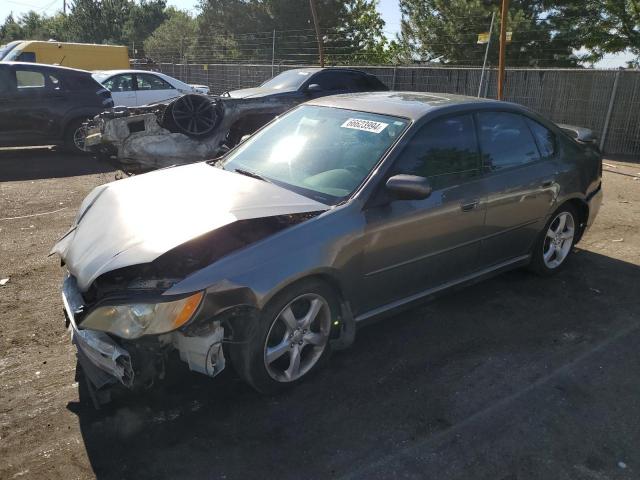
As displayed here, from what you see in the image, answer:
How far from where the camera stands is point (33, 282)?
4.60m

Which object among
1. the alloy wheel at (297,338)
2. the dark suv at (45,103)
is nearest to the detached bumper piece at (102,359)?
the alloy wheel at (297,338)

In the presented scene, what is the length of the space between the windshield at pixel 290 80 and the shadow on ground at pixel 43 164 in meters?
3.31

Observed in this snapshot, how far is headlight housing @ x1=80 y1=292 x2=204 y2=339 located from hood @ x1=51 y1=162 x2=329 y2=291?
0.75 ft

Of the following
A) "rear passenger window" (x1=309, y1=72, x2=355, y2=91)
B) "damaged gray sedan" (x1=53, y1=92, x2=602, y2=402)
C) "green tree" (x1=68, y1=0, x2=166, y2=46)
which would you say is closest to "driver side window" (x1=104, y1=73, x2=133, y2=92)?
"rear passenger window" (x1=309, y1=72, x2=355, y2=91)

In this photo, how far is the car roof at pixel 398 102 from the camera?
12.5 ft

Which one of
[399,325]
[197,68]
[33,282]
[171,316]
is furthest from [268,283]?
[197,68]

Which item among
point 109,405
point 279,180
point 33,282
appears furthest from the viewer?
point 33,282

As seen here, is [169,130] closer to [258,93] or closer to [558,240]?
[258,93]

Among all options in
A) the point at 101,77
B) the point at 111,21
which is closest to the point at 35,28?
the point at 111,21

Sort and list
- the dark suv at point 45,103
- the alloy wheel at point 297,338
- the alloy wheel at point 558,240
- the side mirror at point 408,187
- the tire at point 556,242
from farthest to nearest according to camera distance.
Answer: the dark suv at point 45,103, the alloy wheel at point 558,240, the tire at point 556,242, the side mirror at point 408,187, the alloy wheel at point 297,338

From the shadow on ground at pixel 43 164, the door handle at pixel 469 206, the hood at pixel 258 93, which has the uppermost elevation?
the hood at pixel 258 93

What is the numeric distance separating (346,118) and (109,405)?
8.04 feet

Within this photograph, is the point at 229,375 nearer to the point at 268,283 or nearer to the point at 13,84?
the point at 268,283

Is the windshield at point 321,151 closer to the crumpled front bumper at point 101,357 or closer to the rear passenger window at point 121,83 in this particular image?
the crumpled front bumper at point 101,357
